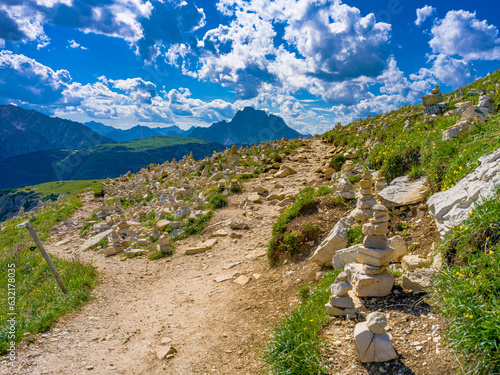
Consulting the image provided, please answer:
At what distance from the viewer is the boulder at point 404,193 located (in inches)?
303

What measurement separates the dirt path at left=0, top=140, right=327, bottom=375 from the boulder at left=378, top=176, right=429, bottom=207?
3178 mm

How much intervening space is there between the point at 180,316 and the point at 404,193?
7840 millimetres

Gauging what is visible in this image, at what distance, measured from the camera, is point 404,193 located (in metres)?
8.05

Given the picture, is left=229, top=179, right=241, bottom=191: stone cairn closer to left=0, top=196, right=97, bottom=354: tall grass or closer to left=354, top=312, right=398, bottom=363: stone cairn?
left=0, top=196, right=97, bottom=354: tall grass

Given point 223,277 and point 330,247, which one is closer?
point 330,247

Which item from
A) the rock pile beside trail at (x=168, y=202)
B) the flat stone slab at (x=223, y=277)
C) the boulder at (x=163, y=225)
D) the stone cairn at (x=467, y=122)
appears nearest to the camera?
the stone cairn at (x=467, y=122)

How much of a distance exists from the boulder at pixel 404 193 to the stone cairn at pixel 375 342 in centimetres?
489

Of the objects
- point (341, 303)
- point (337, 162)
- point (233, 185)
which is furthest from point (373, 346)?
point (233, 185)

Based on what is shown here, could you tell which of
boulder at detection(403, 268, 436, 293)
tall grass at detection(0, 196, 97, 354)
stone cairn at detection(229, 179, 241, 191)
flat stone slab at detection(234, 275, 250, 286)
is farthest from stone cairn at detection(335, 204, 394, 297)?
stone cairn at detection(229, 179, 241, 191)

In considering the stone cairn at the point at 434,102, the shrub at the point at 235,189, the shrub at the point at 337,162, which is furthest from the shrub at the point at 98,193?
the stone cairn at the point at 434,102

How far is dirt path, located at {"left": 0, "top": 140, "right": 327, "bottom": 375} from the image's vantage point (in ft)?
19.5

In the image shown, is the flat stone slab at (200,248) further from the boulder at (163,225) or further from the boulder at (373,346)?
the boulder at (373,346)

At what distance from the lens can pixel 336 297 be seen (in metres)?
5.06

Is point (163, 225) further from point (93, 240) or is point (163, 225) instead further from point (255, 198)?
point (255, 198)
